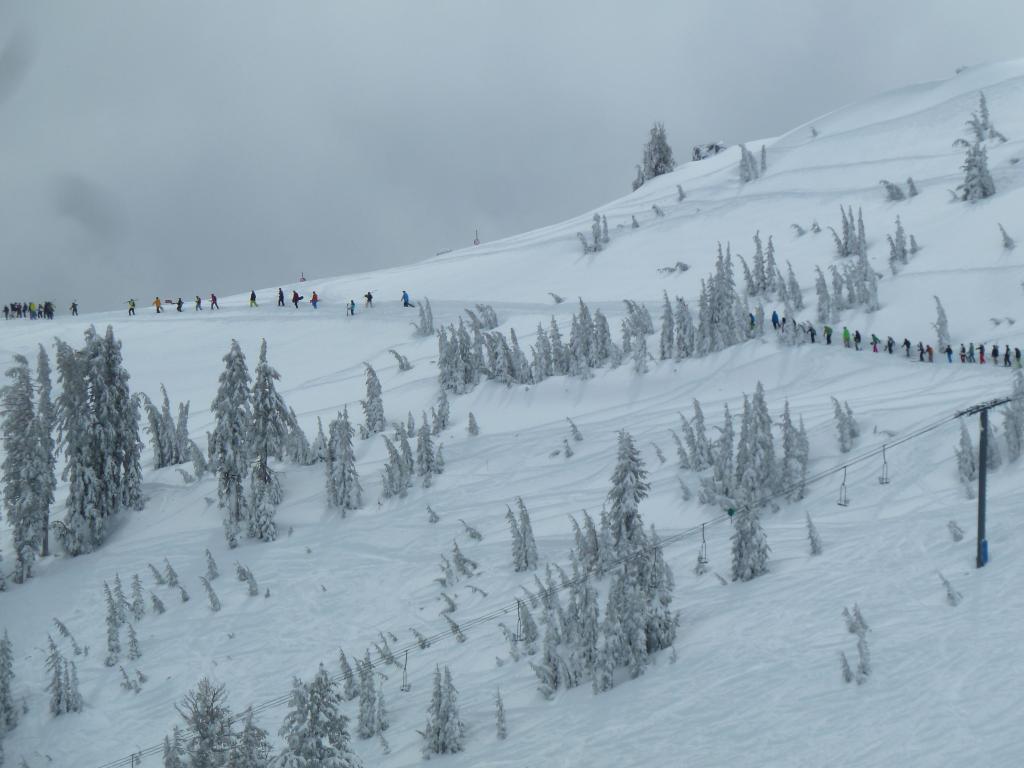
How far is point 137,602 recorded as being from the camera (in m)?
21.7

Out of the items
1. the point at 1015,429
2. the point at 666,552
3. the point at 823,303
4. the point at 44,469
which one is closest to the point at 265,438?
the point at 44,469

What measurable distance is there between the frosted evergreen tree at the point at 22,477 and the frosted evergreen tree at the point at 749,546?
1954 cm

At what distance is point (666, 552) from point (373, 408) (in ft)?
41.5

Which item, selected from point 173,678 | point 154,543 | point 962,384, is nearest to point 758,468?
point 962,384

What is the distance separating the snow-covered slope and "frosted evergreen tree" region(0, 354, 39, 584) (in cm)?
87

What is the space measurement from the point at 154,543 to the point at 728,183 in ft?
117

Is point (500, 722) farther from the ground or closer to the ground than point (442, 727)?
closer to the ground

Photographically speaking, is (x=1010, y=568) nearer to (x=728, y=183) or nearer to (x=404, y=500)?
(x=404, y=500)

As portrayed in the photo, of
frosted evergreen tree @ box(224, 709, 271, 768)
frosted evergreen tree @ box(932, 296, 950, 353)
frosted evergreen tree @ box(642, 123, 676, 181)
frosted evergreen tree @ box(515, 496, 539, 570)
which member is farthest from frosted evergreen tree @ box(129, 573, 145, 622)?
frosted evergreen tree @ box(642, 123, 676, 181)

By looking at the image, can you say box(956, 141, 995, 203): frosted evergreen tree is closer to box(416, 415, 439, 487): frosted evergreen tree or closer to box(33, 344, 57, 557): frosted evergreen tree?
box(416, 415, 439, 487): frosted evergreen tree

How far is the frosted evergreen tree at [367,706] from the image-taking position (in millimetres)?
15614

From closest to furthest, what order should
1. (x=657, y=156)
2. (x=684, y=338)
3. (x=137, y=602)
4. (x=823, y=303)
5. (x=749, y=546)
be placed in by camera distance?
(x=749, y=546) → (x=137, y=602) → (x=684, y=338) → (x=823, y=303) → (x=657, y=156)

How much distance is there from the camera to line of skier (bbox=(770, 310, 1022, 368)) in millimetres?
22453

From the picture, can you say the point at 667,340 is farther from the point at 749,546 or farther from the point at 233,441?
the point at 233,441
